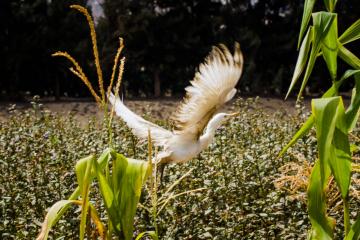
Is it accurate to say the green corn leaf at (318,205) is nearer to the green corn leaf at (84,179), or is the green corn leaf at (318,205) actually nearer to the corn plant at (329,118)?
the corn plant at (329,118)

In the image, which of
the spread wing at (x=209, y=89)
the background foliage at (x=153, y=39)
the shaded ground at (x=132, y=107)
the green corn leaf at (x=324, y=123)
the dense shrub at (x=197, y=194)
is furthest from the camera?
the background foliage at (x=153, y=39)

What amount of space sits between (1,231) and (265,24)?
2217cm

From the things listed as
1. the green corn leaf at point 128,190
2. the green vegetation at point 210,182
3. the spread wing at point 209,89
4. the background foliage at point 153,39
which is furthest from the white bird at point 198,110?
the background foliage at point 153,39

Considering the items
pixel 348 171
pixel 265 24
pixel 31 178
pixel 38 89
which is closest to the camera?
pixel 348 171

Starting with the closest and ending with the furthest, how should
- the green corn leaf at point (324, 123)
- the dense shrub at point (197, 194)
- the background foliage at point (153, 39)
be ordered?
1. the green corn leaf at point (324, 123)
2. the dense shrub at point (197, 194)
3. the background foliage at point (153, 39)

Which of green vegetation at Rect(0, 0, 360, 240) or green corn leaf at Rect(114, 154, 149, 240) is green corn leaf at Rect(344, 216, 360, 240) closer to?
green vegetation at Rect(0, 0, 360, 240)

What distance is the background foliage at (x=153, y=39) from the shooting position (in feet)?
69.3

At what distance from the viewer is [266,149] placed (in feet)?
13.8

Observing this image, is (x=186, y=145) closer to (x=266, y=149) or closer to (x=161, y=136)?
(x=161, y=136)

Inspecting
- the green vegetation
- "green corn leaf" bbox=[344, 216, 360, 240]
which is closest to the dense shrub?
the green vegetation

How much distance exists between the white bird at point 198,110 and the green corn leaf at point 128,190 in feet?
3.44

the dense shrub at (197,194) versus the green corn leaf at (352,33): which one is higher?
the green corn leaf at (352,33)

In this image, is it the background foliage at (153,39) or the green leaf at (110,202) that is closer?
the green leaf at (110,202)

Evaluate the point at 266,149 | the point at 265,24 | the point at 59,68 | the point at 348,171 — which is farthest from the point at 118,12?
the point at 348,171
